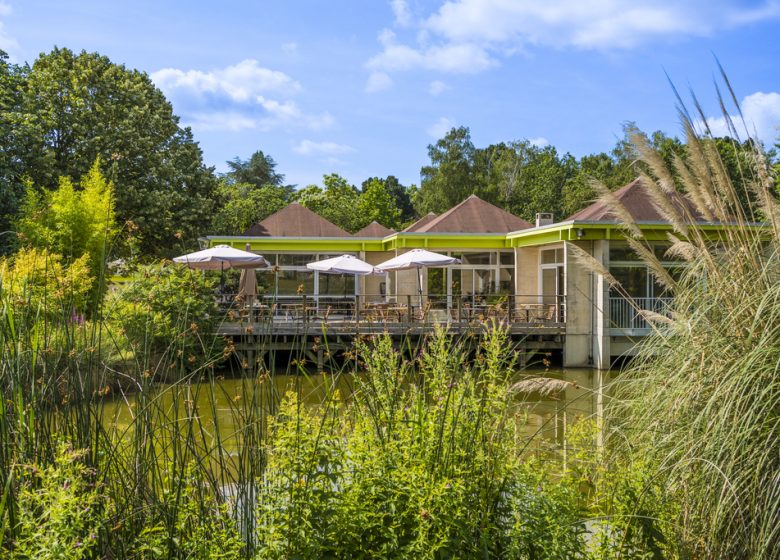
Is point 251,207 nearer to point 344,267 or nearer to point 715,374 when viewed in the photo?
point 344,267

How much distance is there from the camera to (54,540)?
169 cm

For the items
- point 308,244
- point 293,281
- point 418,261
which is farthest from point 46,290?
point 293,281

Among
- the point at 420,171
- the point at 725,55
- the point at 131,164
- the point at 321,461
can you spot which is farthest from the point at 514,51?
the point at 420,171

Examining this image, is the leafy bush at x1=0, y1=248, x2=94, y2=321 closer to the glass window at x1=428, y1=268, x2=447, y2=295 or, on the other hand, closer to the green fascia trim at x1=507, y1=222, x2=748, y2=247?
the green fascia trim at x1=507, y1=222, x2=748, y2=247

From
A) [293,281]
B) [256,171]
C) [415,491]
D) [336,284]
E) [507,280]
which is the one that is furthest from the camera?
[256,171]

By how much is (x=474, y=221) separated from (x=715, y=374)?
18.3 meters

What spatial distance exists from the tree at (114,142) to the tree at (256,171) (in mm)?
39251

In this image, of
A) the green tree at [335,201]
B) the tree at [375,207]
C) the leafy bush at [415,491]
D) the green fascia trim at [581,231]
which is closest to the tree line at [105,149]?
the green fascia trim at [581,231]

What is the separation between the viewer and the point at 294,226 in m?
22.2

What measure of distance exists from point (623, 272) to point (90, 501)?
15289 mm

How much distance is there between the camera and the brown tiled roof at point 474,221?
2036 cm

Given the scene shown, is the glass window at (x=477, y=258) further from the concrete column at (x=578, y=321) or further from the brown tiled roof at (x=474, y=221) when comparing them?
the concrete column at (x=578, y=321)

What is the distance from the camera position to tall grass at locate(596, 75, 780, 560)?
2314 mm

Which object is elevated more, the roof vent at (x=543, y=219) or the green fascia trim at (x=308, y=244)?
the roof vent at (x=543, y=219)
